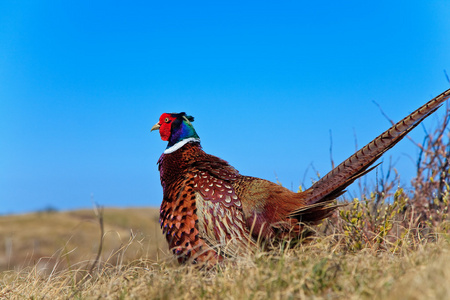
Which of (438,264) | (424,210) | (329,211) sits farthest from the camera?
(424,210)

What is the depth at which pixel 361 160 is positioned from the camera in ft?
13.0

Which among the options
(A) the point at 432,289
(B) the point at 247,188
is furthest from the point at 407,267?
(B) the point at 247,188

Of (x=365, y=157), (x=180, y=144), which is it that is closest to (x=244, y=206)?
(x=180, y=144)

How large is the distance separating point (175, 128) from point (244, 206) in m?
1.30

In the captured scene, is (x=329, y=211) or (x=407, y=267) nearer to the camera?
(x=407, y=267)

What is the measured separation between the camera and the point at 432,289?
2238 mm

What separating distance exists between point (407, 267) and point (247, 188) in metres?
1.79

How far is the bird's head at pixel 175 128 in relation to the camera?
495cm

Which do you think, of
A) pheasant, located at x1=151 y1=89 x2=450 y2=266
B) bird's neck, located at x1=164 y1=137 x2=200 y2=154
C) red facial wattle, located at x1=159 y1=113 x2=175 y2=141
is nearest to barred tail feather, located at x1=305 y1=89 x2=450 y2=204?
pheasant, located at x1=151 y1=89 x2=450 y2=266

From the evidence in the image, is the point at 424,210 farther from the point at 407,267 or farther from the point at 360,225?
the point at 407,267

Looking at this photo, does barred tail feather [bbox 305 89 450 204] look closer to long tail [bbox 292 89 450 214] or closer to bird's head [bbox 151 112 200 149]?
long tail [bbox 292 89 450 214]

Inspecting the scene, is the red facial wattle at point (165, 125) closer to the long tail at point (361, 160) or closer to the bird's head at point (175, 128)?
the bird's head at point (175, 128)

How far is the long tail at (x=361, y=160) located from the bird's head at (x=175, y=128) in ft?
4.91

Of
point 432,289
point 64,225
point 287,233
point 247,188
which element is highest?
point 64,225
